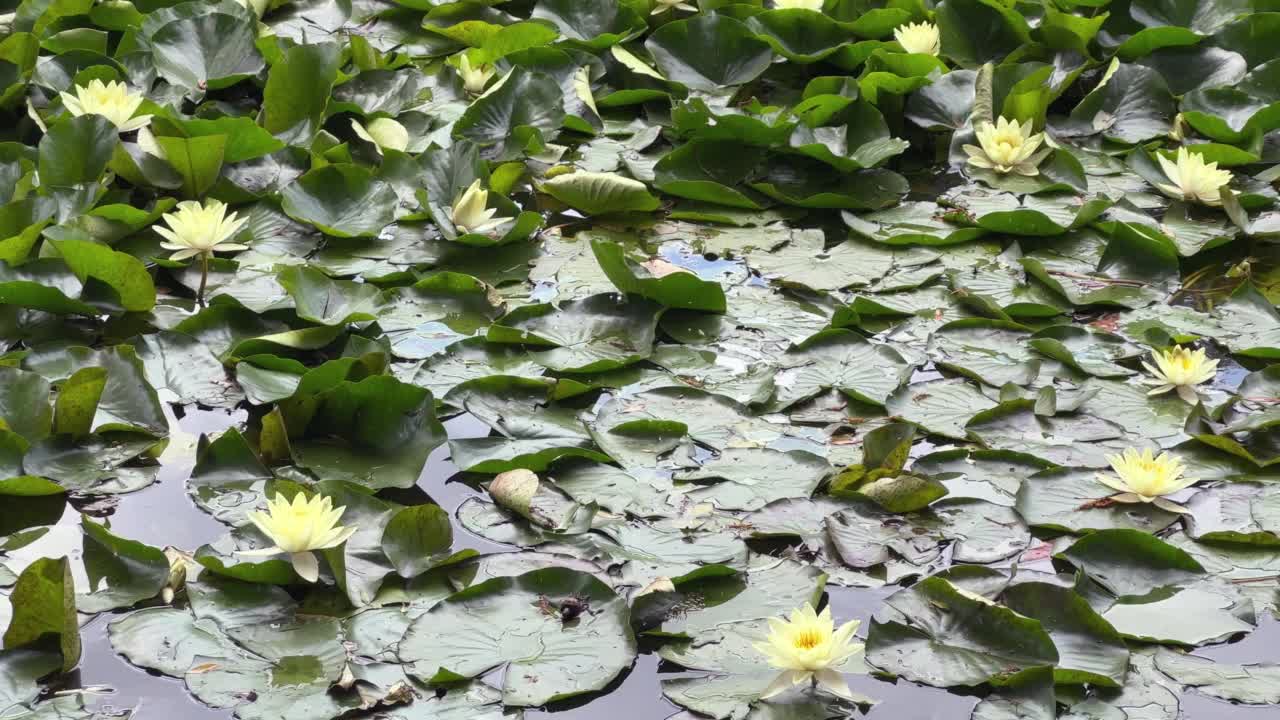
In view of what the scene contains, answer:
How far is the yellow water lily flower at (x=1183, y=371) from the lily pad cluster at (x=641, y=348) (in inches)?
0.4

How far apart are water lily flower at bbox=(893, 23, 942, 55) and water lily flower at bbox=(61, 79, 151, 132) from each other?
2074 mm

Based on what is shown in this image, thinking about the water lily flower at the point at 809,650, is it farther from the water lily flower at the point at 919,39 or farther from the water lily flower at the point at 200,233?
the water lily flower at the point at 919,39

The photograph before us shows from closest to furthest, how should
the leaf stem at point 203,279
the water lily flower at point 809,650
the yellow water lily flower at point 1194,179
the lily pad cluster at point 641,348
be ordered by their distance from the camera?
the water lily flower at point 809,650
the lily pad cluster at point 641,348
the leaf stem at point 203,279
the yellow water lily flower at point 1194,179

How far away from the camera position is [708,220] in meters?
3.35

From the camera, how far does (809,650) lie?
190cm

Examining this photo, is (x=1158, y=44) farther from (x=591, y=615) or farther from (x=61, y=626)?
(x=61, y=626)

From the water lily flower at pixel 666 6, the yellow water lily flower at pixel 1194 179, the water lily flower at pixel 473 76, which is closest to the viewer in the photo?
the yellow water lily flower at pixel 1194 179

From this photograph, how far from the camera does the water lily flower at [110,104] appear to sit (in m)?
3.35

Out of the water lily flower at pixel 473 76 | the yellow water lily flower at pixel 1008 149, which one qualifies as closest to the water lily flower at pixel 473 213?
the water lily flower at pixel 473 76

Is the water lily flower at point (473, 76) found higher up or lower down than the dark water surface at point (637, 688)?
higher up

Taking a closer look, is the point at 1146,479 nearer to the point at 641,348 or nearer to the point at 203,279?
the point at 641,348

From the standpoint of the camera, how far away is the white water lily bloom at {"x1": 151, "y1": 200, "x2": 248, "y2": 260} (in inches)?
116

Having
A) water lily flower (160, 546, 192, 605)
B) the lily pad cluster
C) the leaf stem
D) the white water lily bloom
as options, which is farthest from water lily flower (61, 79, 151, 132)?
water lily flower (160, 546, 192, 605)

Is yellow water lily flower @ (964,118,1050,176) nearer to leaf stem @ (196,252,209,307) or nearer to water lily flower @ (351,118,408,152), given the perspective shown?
water lily flower @ (351,118,408,152)
